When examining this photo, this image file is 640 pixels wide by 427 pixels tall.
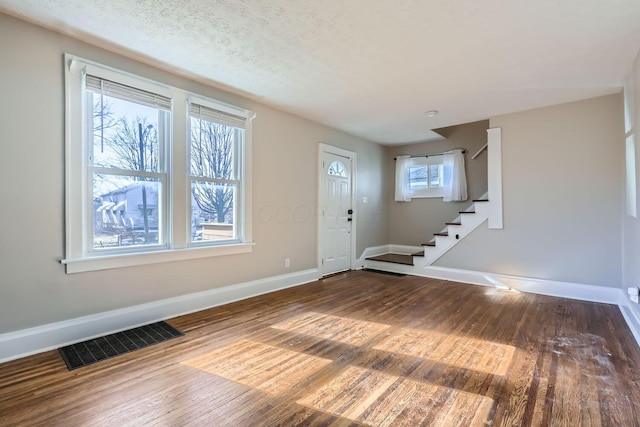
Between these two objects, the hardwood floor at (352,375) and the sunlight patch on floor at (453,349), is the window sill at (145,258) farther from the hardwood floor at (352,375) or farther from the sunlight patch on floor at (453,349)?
the sunlight patch on floor at (453,349)

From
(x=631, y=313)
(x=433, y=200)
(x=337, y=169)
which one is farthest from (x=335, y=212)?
(x=631, y=313)

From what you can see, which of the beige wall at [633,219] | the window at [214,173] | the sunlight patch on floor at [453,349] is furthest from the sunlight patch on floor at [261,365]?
the beige wall at [633,219]

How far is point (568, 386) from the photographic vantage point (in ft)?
6.39

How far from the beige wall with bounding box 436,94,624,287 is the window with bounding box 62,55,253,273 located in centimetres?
379

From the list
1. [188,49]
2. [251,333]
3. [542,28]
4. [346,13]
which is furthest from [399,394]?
[188,49]

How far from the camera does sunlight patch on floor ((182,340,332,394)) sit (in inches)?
78.7

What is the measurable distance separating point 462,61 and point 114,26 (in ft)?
10.0

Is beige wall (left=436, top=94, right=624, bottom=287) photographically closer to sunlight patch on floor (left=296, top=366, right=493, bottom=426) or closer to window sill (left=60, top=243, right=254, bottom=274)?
sunlight patch on floor (left=296, top=366, right=493, bottom=426)

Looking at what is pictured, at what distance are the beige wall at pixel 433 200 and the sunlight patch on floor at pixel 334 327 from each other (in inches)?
153

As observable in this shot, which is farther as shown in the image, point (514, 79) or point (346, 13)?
point (514, 79)

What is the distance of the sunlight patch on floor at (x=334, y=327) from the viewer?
2.72 m

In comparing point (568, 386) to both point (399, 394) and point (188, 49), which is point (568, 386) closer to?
point (399, 394)

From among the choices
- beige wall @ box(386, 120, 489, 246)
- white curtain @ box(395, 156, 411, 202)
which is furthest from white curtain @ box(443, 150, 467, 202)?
white curtain @ box(395, 156, 411, 202)

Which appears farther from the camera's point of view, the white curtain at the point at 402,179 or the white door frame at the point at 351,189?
the white curtain at the point at 402,179
